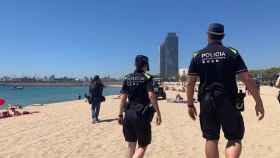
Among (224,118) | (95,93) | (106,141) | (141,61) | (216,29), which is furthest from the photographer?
(95,93)

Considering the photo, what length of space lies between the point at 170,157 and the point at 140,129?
216cm

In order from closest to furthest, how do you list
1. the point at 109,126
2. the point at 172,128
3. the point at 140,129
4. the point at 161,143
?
1. the point at 140,129
2. the point at 161,143
3. the point at 172,128
4. the point at 109,126

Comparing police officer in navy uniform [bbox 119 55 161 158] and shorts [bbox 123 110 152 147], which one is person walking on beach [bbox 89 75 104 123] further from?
shorts [bbox 123 110 152 147]

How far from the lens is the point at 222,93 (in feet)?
15.5

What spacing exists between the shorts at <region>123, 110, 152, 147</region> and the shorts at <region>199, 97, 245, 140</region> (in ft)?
3.81

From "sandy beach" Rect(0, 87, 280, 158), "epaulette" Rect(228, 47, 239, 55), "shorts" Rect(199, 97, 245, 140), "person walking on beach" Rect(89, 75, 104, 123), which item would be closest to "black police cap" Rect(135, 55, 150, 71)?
"shorts" Rect(199, 97, 245, 140)

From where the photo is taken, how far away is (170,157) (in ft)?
25.1

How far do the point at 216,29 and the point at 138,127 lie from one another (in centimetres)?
179

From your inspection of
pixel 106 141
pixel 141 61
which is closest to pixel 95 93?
pixel 106 141

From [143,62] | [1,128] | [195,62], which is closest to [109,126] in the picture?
[1,128]

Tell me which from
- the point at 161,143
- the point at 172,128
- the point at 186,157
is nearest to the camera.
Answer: the point at 186,157

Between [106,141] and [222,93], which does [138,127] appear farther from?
[106,141]

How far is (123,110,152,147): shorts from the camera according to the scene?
5723 mm

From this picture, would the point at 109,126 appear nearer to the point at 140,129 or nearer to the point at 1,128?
the point at 1,128
